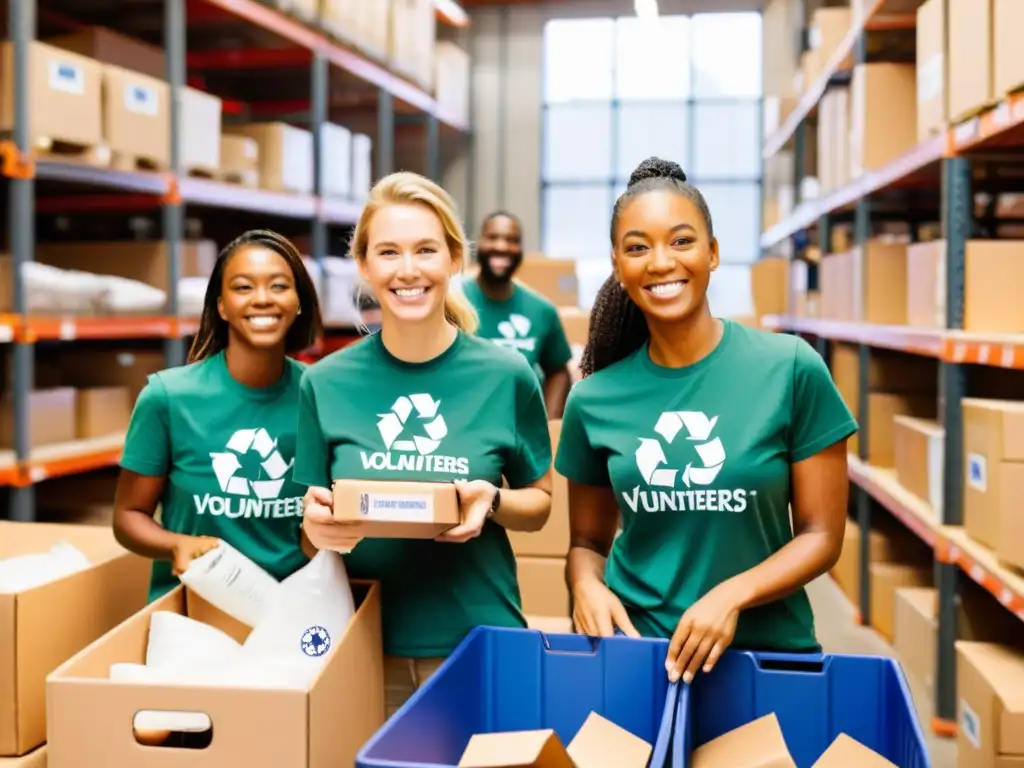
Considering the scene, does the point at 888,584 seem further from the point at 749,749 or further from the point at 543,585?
the point at 749,749

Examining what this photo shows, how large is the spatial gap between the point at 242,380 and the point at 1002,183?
3.23m

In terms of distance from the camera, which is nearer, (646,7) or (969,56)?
(969,56)

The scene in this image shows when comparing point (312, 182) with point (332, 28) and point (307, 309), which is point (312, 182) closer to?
point (332, 28)

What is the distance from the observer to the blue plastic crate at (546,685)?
1.33 m

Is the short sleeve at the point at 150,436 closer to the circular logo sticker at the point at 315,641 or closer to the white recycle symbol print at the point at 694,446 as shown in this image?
the circular logo sticker at the point at 315,641

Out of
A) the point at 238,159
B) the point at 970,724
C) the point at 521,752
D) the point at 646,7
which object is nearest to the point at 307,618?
the point at 521,752

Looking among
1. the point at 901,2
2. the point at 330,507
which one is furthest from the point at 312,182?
the point at 330,507

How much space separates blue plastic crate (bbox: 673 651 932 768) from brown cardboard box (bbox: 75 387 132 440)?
3.12 meters

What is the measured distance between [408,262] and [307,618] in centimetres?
55

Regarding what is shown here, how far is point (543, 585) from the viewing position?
3.52m

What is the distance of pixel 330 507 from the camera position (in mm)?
1438

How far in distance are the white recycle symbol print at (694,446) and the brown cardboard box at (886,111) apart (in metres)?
3.06

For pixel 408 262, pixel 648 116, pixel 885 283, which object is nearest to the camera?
pixel 408 262

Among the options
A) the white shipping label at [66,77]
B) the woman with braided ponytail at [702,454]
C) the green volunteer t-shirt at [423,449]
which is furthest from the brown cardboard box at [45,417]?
the woman with braided ponytail at [702,454]
